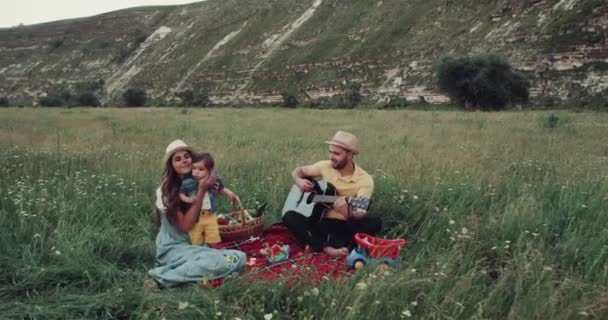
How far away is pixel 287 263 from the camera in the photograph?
449cm

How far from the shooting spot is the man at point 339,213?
5.05 metres

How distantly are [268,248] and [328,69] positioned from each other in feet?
159

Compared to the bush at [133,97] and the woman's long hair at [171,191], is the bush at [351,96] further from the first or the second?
the woman's long hair at [171,191]

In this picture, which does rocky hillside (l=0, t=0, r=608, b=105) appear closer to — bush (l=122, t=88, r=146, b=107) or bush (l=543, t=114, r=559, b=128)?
bush (l=122, t=88, r=146, b=107)

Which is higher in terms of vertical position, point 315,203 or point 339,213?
point 315,203

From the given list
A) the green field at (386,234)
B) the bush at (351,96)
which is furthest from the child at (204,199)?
the bush at (351,96)

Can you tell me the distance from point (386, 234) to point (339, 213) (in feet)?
1.92

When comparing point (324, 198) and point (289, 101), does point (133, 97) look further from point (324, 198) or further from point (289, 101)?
point (324, 198)

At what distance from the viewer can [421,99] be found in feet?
127

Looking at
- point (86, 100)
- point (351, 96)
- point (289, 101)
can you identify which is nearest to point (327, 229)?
point (351, 96)

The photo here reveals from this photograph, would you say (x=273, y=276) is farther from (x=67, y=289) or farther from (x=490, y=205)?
(x=490, y=205)

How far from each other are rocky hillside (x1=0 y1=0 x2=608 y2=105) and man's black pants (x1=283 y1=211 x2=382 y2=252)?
32226mm

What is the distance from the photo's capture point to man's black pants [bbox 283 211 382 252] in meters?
5.06

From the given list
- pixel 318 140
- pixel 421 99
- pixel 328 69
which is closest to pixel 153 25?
pixel 328 69
